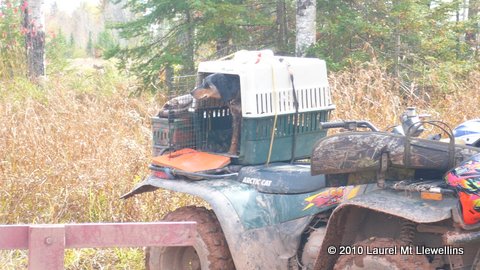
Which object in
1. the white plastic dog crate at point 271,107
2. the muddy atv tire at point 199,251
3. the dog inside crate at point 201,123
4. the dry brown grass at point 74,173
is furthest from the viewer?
the dry brown grass at point 74,173

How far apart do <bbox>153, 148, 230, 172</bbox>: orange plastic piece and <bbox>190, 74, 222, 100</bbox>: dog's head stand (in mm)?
406

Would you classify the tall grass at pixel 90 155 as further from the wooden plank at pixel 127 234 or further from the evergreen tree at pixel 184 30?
the wooden plank at pixel 127 234

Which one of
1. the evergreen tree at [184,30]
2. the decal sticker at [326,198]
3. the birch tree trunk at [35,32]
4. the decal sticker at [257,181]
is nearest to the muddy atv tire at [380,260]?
the decal sticker at [326,198]

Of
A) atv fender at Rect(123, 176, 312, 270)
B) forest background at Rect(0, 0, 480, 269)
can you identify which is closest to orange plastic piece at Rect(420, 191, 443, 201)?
atv fender at Rect(123, 176, 312, 270)

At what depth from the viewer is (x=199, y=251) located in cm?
438

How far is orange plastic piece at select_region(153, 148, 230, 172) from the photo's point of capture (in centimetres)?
460

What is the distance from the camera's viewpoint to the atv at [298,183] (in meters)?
3.33

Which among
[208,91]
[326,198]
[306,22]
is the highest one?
[306,22]

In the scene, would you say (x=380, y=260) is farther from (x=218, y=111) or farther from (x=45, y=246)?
(x=218, y=111)

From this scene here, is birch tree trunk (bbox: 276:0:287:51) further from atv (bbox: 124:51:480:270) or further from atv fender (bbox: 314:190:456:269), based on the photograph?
atv fender (bbox: 314:190:456:269)

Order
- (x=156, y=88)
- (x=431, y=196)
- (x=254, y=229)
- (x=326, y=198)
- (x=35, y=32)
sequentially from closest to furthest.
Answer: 1. (x=431, y=196)
2. (x=326, y=198)
3. (x=254, y=229)
4. (x=156, y=88)
5. (x=35, y=32)

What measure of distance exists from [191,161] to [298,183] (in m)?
0.80

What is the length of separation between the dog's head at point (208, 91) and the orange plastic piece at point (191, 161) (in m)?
0.41

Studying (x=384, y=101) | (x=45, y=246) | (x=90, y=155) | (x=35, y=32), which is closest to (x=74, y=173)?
(x=90, y=155)
